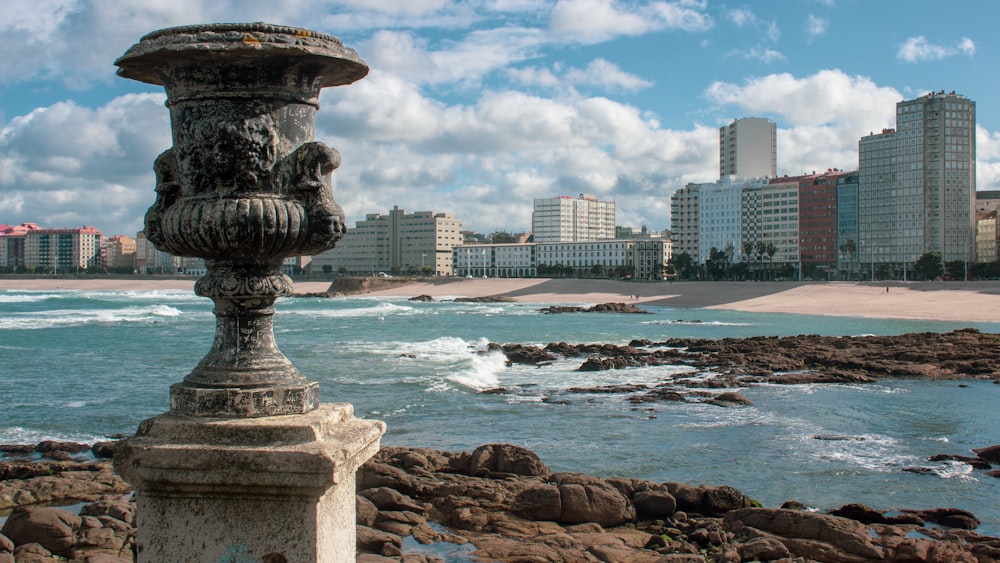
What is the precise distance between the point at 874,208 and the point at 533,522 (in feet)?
457

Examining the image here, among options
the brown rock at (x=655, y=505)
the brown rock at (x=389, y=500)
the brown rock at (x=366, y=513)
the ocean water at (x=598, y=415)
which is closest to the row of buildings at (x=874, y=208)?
the ocean water at (x=598, y=415)

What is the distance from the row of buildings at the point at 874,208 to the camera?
12750cm

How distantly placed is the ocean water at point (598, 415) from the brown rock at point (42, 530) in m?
6.84

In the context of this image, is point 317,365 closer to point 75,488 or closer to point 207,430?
point 75,488

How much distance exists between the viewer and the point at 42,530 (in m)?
8.74

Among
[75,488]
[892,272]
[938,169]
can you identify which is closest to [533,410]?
[75,488]

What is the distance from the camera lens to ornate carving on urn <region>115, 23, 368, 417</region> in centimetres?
335

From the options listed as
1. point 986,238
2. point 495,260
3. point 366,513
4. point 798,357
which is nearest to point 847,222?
point 986,238

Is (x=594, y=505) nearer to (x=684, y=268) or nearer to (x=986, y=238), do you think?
(x=684, y=268)

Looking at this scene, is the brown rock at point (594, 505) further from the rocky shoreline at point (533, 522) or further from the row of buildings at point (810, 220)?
the row of buildings at point (810, 220)

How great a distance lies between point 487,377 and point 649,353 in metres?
10.6

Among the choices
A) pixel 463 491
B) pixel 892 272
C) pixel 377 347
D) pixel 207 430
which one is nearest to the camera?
pixel 207 430

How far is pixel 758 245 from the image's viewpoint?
138000 mm

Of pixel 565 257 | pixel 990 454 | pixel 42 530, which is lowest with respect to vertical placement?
pixel 990 454
